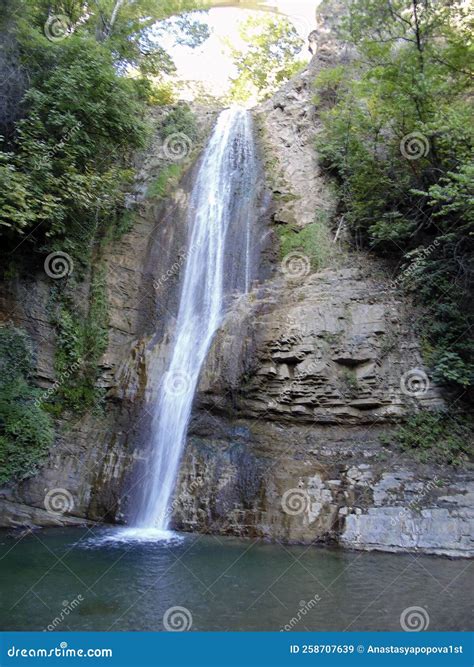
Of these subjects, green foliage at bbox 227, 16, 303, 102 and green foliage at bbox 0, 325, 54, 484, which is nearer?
green foliage at bbox 0, 325, 54, 484

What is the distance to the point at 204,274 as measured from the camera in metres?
14.2

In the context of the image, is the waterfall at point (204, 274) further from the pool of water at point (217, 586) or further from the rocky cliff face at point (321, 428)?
the pool of water at point (217, 586)

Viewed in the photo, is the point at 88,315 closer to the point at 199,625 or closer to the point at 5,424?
the point at 5,424

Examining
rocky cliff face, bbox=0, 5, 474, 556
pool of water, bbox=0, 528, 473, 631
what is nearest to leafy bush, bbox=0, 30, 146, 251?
rocky cliff face, bbox=0, 5, 474, 556

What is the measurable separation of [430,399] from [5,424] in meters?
9.50

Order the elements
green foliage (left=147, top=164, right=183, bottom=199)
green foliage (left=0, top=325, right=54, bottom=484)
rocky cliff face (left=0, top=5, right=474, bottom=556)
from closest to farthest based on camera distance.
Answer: rocky cliff face (left=0, top=5, right=474, bottom=556) < green foliage (left=0, top=325, right=54, bottom=484) < green foliage (left=147, top=164, right=183, bottom=199)

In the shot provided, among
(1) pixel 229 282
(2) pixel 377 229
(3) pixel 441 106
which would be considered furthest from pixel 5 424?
(3) pixel 441 106

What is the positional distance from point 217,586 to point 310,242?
9.93 meters

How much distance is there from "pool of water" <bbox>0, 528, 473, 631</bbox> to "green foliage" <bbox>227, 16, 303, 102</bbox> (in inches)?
1065

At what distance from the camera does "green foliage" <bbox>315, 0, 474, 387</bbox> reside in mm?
10648

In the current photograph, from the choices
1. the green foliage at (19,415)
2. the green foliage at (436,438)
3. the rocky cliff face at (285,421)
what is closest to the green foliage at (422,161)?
the rocky cliff face at (285,421)

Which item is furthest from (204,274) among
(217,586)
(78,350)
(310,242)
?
(217,586)

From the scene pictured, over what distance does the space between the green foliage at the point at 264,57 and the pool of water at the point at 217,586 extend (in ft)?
88.7

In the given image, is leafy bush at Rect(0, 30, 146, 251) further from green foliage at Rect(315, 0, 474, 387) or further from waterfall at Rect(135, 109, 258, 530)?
green foliage at Rect(315, 0, 474, 387)
